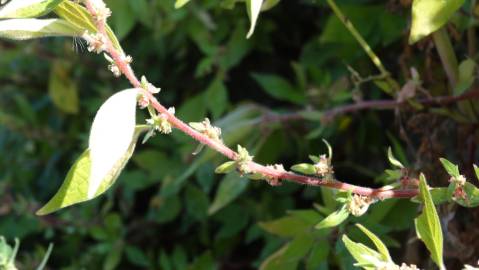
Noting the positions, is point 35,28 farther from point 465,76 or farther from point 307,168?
point 465,76

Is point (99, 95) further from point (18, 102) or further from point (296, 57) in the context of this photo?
point (296, 57)

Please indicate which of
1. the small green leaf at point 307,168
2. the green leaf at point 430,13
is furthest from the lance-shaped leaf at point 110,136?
the green leaf at point 430,13

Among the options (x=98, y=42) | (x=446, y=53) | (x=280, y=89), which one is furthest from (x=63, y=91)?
(x=98, y=42)

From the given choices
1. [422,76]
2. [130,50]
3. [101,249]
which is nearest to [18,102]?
[130,50]

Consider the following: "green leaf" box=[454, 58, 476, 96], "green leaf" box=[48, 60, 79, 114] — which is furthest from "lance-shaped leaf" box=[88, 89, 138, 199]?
"green leaf" box=[48, 60, 79, 114]

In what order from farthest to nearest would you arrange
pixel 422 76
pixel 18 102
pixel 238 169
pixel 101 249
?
1. pixel 18 102
2. pixel 101 249
3. pixel 422 76
4. pixel 238 169

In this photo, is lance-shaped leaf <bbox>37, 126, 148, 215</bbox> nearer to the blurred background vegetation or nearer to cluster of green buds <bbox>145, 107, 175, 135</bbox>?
cluster of green buds <bbox>145, 107, 175, 135</bbox>
